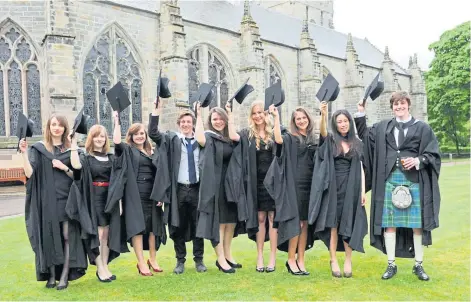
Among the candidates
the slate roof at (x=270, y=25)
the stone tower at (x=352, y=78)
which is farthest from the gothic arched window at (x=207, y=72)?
the stone tower at (x=352, y=78)

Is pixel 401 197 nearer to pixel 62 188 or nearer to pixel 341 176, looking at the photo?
pixel 341 176

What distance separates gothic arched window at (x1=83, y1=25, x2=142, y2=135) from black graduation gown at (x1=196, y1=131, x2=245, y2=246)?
13.6 metres

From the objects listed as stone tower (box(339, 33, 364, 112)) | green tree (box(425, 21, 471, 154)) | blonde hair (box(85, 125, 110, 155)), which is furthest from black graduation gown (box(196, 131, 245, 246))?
green tree (box(425, 21, 471, 154))

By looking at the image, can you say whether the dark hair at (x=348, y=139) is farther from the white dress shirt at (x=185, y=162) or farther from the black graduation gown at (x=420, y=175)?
the white dress shirt at (x=185, y=162)

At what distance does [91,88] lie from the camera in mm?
18297

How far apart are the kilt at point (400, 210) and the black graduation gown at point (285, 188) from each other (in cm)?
109

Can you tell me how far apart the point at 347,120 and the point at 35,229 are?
13.0ft

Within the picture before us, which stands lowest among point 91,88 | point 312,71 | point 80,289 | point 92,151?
point 80,289

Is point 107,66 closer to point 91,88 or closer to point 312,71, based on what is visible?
point 91,88

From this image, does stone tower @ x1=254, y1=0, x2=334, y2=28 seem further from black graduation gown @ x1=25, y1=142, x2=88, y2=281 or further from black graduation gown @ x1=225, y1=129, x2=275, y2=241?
black graduation gown @ x1=25, y1=142, x2=88, y2=281

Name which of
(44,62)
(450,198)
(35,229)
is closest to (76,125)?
(35,229)

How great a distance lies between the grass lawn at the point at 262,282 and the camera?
15.7 feet

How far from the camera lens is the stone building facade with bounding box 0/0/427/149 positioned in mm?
16375

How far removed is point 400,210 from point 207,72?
1842 centimetres
